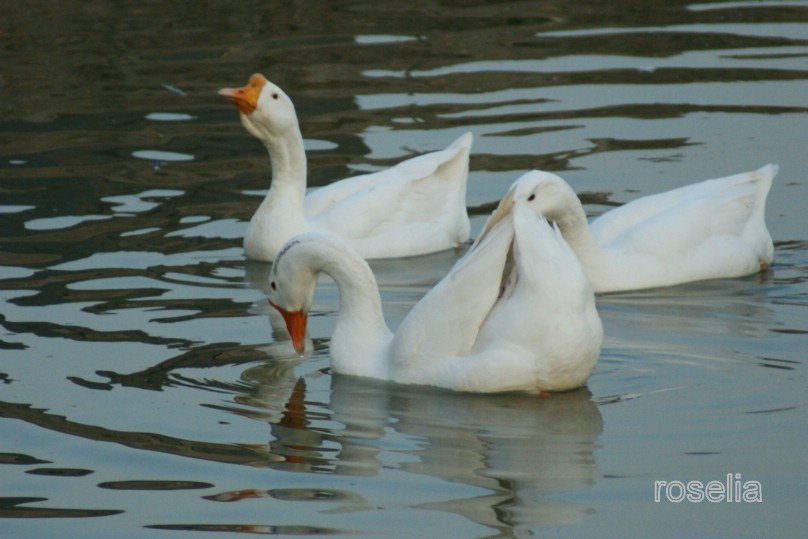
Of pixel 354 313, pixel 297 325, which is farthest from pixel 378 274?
pixel 354 313

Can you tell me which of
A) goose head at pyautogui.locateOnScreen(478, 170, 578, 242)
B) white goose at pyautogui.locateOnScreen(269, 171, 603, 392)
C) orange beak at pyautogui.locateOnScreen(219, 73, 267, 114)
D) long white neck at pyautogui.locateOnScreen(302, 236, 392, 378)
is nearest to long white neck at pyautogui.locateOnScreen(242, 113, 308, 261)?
orange beak at pyautogui.locateOnScreen(219, 73, 267, 114)

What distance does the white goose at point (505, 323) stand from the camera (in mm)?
7344

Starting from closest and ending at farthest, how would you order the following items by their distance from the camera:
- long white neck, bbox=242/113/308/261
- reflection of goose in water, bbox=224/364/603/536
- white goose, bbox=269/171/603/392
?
reflection of goose in water, bbox=224/364/603/536 < white goose, bbox=269/171/603/392 < long white neck, bbox=242/113/308/261

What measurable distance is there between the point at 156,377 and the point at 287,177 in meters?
3.34

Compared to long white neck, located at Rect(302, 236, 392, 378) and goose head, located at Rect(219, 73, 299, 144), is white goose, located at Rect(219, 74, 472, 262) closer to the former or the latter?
goose head, located at Rect(219, 73, 299, 144)

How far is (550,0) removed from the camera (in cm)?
1884

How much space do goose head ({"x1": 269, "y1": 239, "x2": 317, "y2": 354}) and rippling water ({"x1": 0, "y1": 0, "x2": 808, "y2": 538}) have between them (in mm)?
220

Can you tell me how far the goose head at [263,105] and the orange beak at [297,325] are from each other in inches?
109

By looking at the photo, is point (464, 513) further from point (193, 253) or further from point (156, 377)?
point (193, 253)

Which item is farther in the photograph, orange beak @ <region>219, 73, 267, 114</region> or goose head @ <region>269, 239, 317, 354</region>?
orange beak @ <region>219, 73, 267, 114</region>

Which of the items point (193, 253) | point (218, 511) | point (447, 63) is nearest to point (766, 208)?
point (193, 253)

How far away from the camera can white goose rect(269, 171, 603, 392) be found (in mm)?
7344

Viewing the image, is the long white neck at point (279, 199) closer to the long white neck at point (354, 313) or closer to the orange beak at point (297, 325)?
the orange beak at point (297, 325)

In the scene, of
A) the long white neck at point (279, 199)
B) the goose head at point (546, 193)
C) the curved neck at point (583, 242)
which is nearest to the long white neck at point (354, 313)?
the goose head at point (546, 193)
